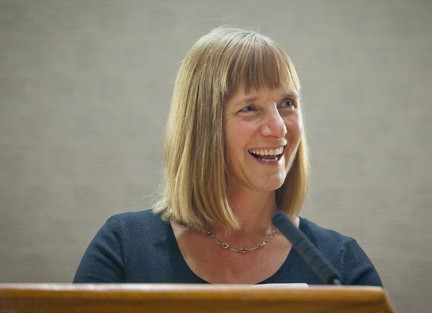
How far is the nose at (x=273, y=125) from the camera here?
125cm

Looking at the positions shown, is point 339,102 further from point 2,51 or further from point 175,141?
point 2,51

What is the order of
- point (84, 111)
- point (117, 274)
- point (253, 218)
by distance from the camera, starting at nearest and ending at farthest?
point (117, 274) → point (253, 218) → point (84, 111)

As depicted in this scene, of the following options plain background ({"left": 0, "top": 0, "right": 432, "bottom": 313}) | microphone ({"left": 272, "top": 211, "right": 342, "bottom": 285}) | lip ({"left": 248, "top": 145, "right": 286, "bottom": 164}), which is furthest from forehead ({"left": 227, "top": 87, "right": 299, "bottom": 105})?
plain background ({"left": 0, "top": 0, "right": 432, "bottom": 313})

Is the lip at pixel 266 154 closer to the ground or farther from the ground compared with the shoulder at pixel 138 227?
farther from the ground

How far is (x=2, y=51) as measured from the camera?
2.45m

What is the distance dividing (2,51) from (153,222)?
1408 mm

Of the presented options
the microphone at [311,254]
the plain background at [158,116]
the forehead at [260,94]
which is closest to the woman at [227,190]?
the forehead at [260,94]

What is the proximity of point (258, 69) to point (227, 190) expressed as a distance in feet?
0.92

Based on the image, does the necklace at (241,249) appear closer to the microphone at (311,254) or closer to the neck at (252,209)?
the neck at (252,209)

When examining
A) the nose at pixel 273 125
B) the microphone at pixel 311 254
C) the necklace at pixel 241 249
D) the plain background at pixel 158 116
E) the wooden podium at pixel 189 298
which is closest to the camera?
the wooden podium at pixel 189 298

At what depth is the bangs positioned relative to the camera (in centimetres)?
127

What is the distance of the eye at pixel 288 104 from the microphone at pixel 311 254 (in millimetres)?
516

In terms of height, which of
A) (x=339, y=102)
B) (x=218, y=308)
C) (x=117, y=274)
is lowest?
(x=117, y=274)

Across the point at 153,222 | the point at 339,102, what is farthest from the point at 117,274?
the point at 339,102
